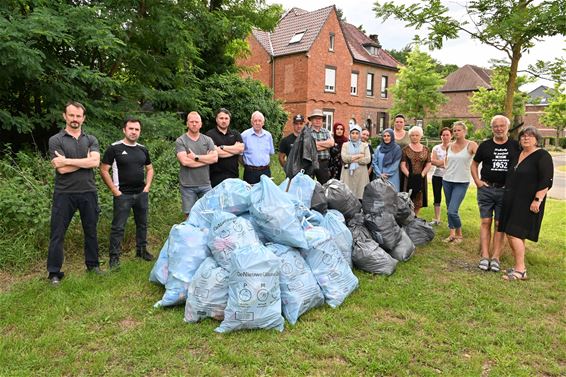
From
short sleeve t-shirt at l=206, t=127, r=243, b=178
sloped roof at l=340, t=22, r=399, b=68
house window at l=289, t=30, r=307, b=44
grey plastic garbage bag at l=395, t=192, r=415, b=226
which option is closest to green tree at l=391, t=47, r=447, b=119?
sloped roof at l=340, t=22, r=399, b=68

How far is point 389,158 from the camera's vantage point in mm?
6242

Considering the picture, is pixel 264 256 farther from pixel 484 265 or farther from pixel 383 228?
pixel 484 265

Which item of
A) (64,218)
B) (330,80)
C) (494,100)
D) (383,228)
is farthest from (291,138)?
(494,100)

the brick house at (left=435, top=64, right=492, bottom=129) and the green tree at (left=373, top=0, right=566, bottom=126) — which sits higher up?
the brick house at (left=435, top=64, right=492, bottom=129)

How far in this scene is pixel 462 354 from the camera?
3098 millimetres

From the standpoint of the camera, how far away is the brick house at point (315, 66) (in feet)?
83.1

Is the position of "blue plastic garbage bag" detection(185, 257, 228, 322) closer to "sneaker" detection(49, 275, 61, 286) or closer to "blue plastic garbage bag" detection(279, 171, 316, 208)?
"blue plastic garbage bag" detection(279, 171, 316, 208)

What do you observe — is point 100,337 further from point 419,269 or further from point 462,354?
point 419,269

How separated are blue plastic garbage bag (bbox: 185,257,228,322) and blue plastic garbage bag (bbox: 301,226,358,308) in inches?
33.8

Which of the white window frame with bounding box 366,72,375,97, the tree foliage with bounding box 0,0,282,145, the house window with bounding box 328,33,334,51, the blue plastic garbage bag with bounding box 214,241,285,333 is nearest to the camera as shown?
the blue plastic garbage bag with bounding box 214,241,285,333

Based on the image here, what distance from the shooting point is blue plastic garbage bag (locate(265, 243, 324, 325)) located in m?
3.53

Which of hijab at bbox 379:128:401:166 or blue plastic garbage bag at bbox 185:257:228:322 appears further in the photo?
hijab at bbox 379:128:401:166

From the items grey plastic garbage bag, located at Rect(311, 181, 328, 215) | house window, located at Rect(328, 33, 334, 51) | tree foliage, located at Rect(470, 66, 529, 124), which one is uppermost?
house window, located at Rect(328, 33, 334, 51)

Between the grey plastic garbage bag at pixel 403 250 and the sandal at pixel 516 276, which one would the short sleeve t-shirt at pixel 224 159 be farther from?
the sandal at pixel 516 276
